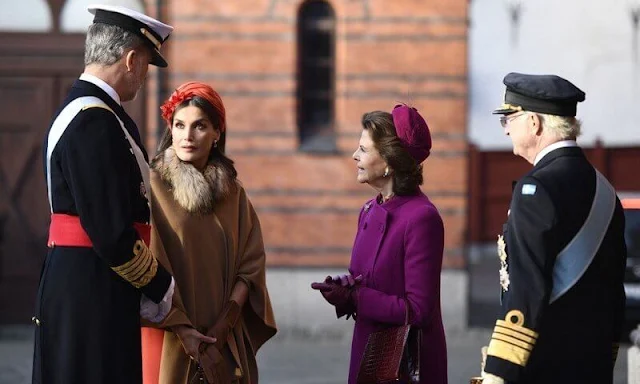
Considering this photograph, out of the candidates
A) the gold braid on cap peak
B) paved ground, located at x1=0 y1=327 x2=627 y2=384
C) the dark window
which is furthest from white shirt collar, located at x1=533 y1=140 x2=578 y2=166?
the dark window

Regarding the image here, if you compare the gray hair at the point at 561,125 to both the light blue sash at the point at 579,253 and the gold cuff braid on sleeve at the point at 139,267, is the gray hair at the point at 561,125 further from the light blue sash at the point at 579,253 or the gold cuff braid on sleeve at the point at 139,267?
the gold cuff braid on sleeve at the point at 139,267

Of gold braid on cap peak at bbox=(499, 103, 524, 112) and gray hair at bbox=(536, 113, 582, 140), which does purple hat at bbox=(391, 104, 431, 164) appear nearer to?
gold braid on cap peak at bbox=(499, 103, 524, 112)

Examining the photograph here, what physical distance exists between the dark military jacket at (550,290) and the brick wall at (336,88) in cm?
784

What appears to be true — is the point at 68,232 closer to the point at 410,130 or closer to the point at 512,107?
the point at 410,130

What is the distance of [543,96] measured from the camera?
375 centimetres

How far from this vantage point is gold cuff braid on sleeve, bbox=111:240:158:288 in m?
3.96

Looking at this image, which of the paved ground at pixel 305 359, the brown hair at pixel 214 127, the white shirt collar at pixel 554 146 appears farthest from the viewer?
the paved ground at pixel 305 359

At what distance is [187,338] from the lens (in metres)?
4.45

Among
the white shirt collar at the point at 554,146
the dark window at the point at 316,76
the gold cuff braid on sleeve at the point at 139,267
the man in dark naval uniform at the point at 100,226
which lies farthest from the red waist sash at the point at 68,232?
the dark window at the point at 316,76

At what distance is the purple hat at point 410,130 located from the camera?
176 inches

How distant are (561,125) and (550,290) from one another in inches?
20.5

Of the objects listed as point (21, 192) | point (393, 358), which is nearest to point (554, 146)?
point (393, 358)

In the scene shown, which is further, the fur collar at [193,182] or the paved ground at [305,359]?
the paved ground at [305,359]

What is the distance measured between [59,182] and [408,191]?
1.30 meters
